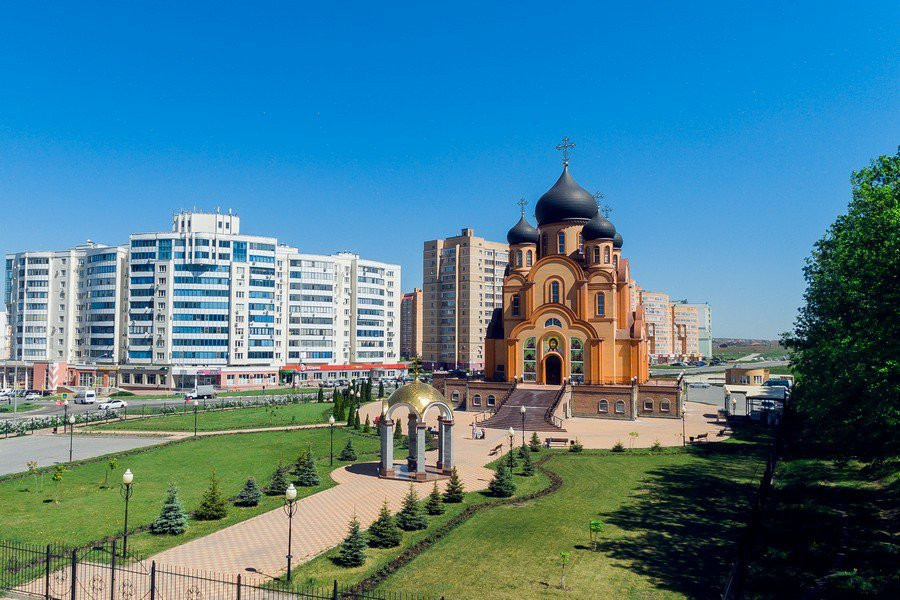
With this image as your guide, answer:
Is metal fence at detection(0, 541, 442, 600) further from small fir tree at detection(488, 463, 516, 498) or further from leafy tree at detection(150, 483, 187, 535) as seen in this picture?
small fir tree at detection(488, 463, 516, 498)

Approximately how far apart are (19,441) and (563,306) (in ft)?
131

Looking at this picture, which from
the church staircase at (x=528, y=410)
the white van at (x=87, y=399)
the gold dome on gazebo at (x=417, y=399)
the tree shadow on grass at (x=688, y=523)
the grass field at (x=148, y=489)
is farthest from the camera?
the white van at (x=87, y=399)

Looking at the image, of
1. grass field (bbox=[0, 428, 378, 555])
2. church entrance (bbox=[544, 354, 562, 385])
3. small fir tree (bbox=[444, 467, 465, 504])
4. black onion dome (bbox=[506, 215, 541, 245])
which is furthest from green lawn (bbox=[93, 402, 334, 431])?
small fir tree (bbox=[444, 467, 465, 504])

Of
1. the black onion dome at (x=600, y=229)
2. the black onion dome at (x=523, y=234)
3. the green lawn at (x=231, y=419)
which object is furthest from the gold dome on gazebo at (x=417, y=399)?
the black onion dome at (x=523, y=234)

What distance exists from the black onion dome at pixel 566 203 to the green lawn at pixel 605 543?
31274 millimetres

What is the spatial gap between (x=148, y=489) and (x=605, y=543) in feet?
59.8

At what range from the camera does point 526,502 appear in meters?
23.4

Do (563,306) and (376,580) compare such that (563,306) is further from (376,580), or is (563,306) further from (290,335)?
(290,335)

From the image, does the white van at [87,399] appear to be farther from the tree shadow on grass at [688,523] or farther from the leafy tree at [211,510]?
the tree shadow on grass at [688,523]

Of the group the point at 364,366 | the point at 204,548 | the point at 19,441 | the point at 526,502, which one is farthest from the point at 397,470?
the point at 364,366

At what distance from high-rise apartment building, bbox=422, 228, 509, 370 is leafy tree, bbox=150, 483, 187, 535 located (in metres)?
86.4

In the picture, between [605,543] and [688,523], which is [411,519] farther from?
[688,523]

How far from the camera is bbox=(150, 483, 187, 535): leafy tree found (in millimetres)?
19031

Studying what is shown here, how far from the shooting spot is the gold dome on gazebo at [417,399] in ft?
92.8
